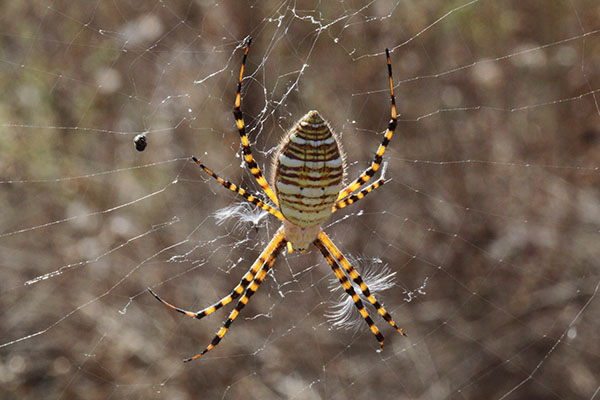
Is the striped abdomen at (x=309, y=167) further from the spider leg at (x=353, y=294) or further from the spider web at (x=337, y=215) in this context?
the spider web at (x=337, y=215)

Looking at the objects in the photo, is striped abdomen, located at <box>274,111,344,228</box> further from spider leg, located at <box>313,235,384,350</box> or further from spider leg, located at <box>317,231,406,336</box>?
spider leg, located at <box>313,235,384,350</box>

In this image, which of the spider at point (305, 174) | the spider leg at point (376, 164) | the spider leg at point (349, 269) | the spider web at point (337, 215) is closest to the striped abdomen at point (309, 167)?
the spider at point (305, 174)

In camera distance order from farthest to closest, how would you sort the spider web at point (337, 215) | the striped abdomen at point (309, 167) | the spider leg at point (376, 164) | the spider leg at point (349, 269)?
the spider web at point (337, 215) → the spider leg at point (349, 269) → the spider leg at point (376, 164) → the striped abdomen at point (309, 167)

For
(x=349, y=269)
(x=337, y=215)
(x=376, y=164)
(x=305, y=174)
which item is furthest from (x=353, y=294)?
(x=337, y=215)

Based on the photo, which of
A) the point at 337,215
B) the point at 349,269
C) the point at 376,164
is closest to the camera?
the point at 376,164

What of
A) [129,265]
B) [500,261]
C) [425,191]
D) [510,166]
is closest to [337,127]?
[425,191]

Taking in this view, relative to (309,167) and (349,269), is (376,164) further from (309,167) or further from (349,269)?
(349,269)
